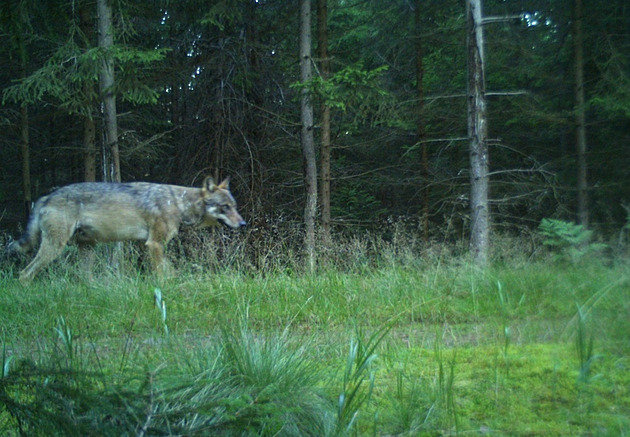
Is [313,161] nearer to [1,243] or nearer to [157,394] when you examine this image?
[1,243]

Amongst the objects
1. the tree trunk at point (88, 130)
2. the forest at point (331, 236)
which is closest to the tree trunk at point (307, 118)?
the forest at point (331, 236)

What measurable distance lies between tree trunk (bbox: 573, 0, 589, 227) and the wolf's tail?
11.1m

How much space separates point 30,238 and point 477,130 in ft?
27.2

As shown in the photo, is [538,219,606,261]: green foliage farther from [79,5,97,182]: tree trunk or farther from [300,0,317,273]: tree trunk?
[79,5,97,182]: tree trunk

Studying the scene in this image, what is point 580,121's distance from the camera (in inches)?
608

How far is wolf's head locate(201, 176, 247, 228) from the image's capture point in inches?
439

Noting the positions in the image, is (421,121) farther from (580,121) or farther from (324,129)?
(580,121)

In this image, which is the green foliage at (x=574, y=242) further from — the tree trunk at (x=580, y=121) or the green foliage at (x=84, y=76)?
the tree trunk at (x=580, y=121)

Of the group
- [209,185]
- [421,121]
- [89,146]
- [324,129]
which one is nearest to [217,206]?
[209,185]

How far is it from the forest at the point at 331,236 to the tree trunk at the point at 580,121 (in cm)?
7

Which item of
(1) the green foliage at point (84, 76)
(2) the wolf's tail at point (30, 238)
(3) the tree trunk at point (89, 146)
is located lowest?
(2) the wolf's tail at point (30, 238)

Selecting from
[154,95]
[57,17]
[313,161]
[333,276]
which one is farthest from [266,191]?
[333,276]

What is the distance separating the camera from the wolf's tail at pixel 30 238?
10.4 metres

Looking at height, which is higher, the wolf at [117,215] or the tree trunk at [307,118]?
the tree trunk at [307,118]
